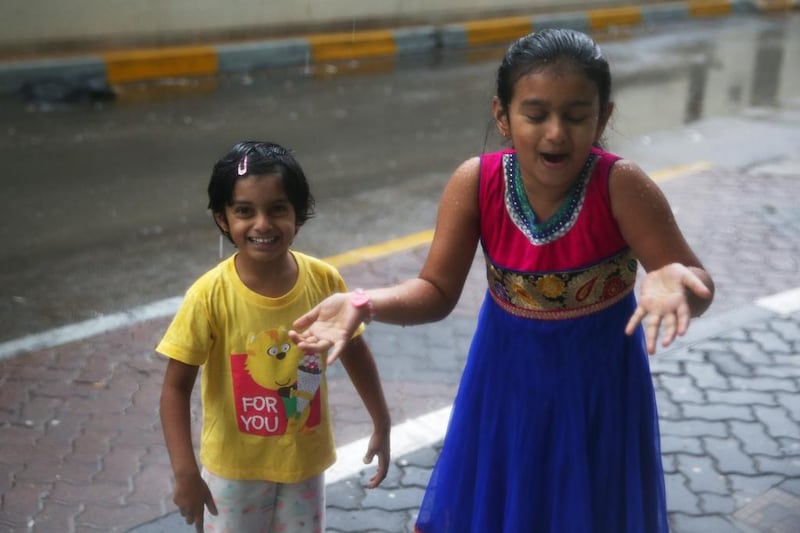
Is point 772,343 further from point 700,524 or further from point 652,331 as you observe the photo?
point 652,331

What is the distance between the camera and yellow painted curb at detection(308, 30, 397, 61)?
509 inches

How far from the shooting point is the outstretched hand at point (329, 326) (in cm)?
217

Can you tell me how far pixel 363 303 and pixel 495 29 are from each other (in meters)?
13.2

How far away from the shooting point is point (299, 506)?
2.60 meters

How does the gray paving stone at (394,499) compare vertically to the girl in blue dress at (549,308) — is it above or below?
below

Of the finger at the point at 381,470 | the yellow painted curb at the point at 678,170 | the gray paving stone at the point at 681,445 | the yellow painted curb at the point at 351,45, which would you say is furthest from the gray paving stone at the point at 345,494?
the yellow painted curb at the point at 351,45

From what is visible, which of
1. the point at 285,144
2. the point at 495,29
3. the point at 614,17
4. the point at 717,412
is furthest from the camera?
the point at 614,17

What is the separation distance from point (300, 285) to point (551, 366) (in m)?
0.64

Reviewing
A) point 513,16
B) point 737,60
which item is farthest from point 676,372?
point 513,16

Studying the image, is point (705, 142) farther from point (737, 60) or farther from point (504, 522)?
point (504, 522)

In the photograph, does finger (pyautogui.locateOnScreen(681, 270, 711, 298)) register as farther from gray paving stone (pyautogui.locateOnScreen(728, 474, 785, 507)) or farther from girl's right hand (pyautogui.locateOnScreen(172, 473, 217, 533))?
gray paving stone (pyautogui.locateOnScreen(728, 474, 785, 507))

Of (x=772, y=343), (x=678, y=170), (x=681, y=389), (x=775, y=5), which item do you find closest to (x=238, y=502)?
(x=681, y=389)

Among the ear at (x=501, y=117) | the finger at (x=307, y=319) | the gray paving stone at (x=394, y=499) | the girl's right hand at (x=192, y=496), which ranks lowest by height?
the gray paving stone at (x=394, y=499)

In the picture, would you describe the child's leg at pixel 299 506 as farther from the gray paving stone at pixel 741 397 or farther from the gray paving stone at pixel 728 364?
the gray paving stone at pixel 728 364
